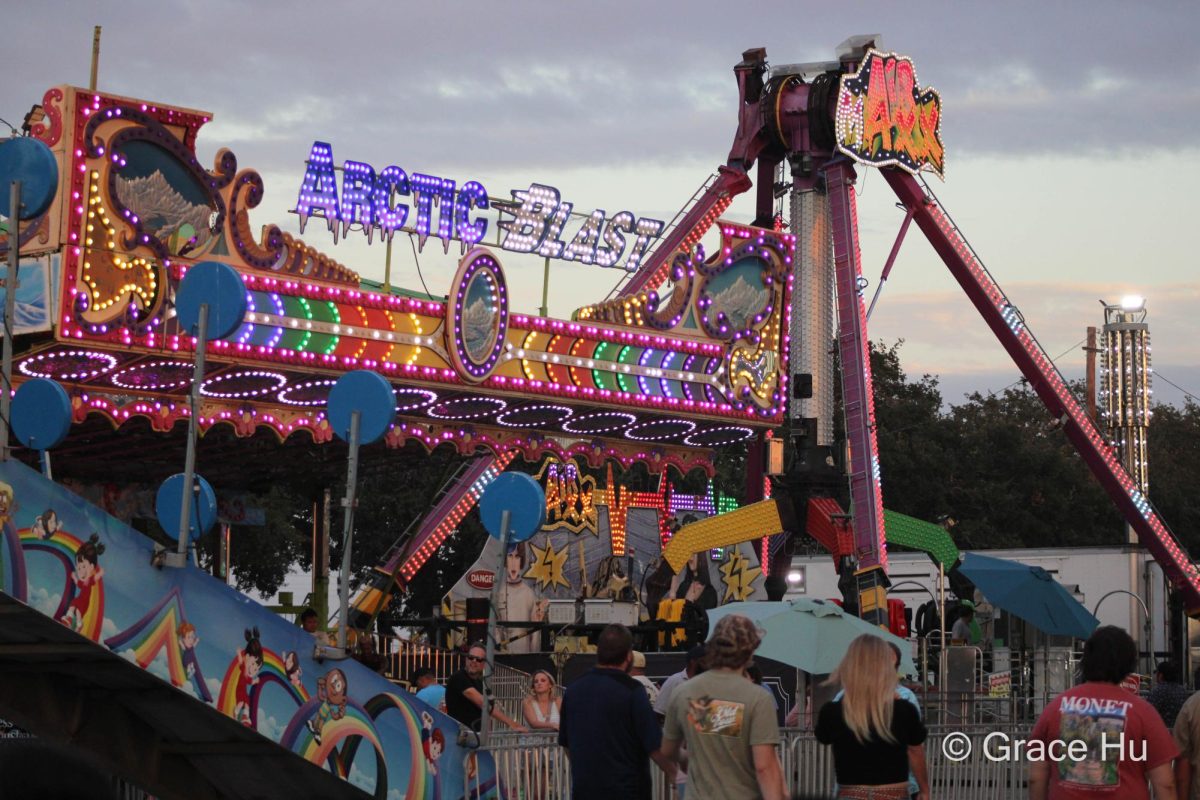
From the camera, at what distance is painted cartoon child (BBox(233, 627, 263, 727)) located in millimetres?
11602

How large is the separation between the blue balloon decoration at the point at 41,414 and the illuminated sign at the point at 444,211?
33.2 feet

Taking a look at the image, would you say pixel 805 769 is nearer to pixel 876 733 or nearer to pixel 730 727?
pixel 730 727

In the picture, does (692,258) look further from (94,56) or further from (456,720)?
(456,720)

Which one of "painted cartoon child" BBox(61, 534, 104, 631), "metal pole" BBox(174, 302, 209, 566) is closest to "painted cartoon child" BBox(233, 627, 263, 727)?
"metal pole" BBox(174, 302, 209, 566)

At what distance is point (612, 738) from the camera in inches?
328

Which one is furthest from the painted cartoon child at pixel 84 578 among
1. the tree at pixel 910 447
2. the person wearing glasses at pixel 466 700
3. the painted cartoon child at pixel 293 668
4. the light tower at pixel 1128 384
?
the tree at pixel 910 447

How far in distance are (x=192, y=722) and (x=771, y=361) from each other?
1408cm

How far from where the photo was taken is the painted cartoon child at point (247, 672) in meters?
11.6

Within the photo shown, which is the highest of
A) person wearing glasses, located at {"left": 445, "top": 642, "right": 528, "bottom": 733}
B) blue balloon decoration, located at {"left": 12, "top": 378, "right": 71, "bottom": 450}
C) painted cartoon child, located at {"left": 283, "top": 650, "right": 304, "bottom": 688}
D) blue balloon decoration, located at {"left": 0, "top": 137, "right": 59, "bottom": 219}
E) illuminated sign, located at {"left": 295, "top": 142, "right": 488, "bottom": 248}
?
illuminated sign, located at {"left": 295, "top": 142, "right": 488, "bottom": 248}

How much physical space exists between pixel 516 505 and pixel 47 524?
116 inches

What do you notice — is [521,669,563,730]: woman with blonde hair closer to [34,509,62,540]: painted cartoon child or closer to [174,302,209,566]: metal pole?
[174,302,209,566]: metal pole

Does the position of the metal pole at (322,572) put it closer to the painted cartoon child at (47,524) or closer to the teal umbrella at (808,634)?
the teal umbrella at (808,634)

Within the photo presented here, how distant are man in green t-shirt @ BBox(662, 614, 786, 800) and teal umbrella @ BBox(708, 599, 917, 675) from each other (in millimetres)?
6974

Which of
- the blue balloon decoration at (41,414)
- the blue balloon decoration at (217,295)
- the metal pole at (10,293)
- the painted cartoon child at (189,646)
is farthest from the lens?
the blue balloon decoration at (41,414)
